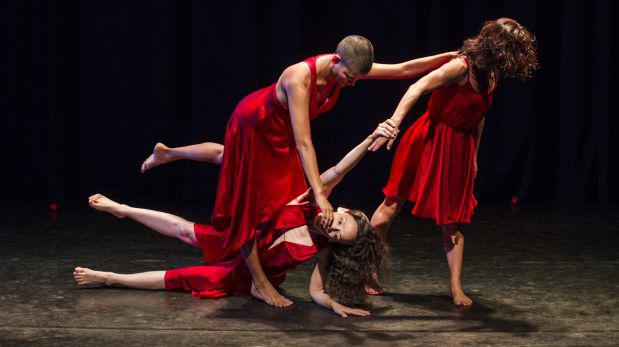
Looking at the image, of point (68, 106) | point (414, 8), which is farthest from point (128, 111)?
point (414, 8)

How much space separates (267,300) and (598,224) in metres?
2.56

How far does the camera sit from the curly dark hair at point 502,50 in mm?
3191

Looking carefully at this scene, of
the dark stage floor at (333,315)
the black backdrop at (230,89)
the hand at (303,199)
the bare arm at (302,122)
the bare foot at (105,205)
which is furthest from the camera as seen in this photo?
the black backdrop at (230,89)

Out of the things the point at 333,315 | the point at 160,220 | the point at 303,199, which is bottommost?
the point at 333,315

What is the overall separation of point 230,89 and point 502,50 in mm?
2848

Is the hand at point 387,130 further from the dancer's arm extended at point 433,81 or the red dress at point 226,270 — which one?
the red dress at point 226,270

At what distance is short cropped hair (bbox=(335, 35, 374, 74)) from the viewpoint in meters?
2.96

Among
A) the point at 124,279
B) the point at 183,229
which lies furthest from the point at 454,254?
the point at 124,279

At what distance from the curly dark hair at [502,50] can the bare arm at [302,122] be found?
2.26 ft

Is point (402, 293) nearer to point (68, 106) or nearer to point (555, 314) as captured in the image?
point (555, 314)

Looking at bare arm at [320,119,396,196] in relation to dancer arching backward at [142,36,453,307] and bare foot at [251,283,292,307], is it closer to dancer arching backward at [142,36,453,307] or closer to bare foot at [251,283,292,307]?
dancer arching backward at [142,36,453,307]

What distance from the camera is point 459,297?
3316mm

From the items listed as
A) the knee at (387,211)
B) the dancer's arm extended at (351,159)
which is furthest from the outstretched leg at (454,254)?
the dancer's arm extended at (351,159)

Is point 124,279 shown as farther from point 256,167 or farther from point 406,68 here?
point 406,68
